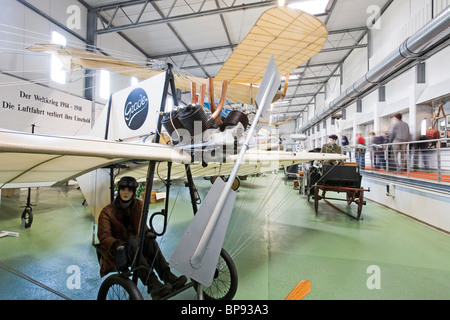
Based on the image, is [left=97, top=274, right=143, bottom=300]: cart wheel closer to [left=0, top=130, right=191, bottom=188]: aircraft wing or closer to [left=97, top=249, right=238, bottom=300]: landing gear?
[left=97, top=249, right=238, bottom=300]: landing gear

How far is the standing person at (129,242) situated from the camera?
141cm

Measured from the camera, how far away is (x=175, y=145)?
4.65 ft

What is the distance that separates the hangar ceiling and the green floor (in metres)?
5.89

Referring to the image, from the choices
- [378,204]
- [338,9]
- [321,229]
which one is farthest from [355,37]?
[321,229]

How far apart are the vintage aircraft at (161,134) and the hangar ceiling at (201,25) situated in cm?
371

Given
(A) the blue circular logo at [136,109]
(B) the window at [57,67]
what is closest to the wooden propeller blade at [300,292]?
(A) the blue circular logo at [136,109]

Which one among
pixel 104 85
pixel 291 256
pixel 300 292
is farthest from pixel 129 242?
pixel 104 85

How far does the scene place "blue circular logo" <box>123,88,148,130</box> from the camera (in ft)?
6.15

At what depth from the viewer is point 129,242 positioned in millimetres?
1479

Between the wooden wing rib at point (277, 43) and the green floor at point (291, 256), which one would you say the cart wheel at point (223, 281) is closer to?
the green floor at point (291, 256)

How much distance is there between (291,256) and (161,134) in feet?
6.91

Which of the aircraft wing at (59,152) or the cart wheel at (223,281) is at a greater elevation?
the aircraft wing at (59,152)

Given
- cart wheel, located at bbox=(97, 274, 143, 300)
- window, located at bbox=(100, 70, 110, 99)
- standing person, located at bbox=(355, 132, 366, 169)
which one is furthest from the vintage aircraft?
window, located at bbox=(100, 70, 110, 99)

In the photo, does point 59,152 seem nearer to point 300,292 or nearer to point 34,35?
point 300,292
